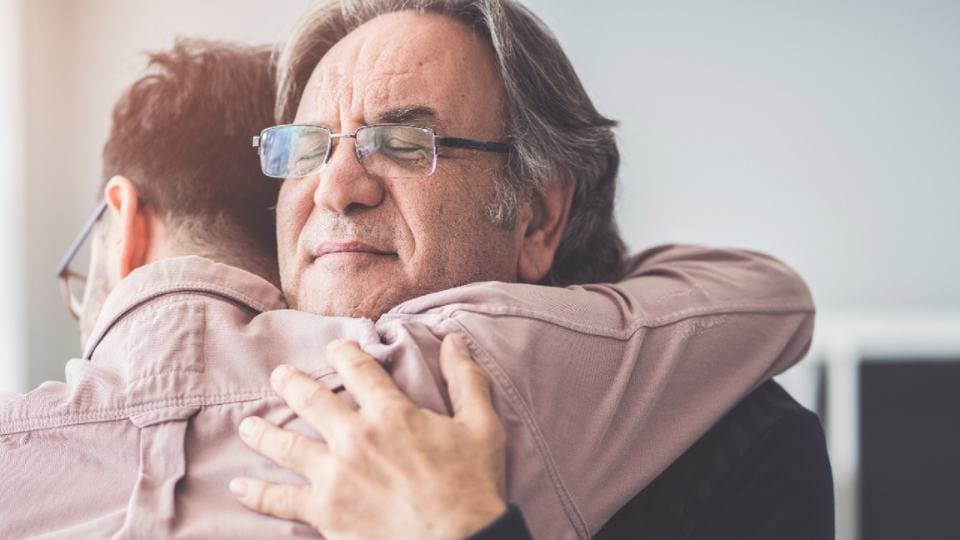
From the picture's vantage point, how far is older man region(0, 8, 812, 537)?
36.5 inches

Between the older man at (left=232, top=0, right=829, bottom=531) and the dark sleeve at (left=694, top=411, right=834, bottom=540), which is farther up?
the older man at (left=232, top=0, right=829, bottom=531)

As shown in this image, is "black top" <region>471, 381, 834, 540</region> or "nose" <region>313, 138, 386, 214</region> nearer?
"black top" <region>471, 381, 834, 540</region>

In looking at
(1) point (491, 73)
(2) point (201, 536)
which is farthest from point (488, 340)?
(1) point (491, 73)

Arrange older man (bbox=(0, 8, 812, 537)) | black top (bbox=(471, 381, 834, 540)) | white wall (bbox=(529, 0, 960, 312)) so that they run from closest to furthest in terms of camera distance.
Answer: older man (bbox=(0, 8, 812, 537)), black top (bbox=(471, 381, 834, 540)), white wall (bbox=(529, 0, 960, 312))

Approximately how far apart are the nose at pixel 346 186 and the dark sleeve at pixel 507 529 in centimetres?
59

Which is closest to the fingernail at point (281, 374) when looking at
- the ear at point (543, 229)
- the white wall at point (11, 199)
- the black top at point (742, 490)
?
the black top at point (742, 490)

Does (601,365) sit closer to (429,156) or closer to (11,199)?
(429,156)

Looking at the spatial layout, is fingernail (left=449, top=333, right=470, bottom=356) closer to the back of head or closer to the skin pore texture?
the skin pore texture

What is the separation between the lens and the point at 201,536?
0.87 m

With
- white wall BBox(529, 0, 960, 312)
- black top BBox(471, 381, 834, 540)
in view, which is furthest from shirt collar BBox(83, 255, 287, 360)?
white wall BBox(529, 0, 960, 312)

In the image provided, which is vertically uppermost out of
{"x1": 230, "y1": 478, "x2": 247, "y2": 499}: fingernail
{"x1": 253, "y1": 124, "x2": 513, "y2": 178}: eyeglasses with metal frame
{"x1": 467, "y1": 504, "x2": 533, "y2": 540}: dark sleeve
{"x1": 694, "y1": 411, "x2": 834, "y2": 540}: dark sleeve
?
{"x1": 253, "y1": 124, "x2": 513, "y2": 178}: eyeglasses with metal frame

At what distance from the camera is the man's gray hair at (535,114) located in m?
1.40

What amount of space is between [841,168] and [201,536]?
2813 mm

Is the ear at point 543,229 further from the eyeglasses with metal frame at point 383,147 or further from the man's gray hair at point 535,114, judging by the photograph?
the eyeglasses with metal frame at point 383,147
